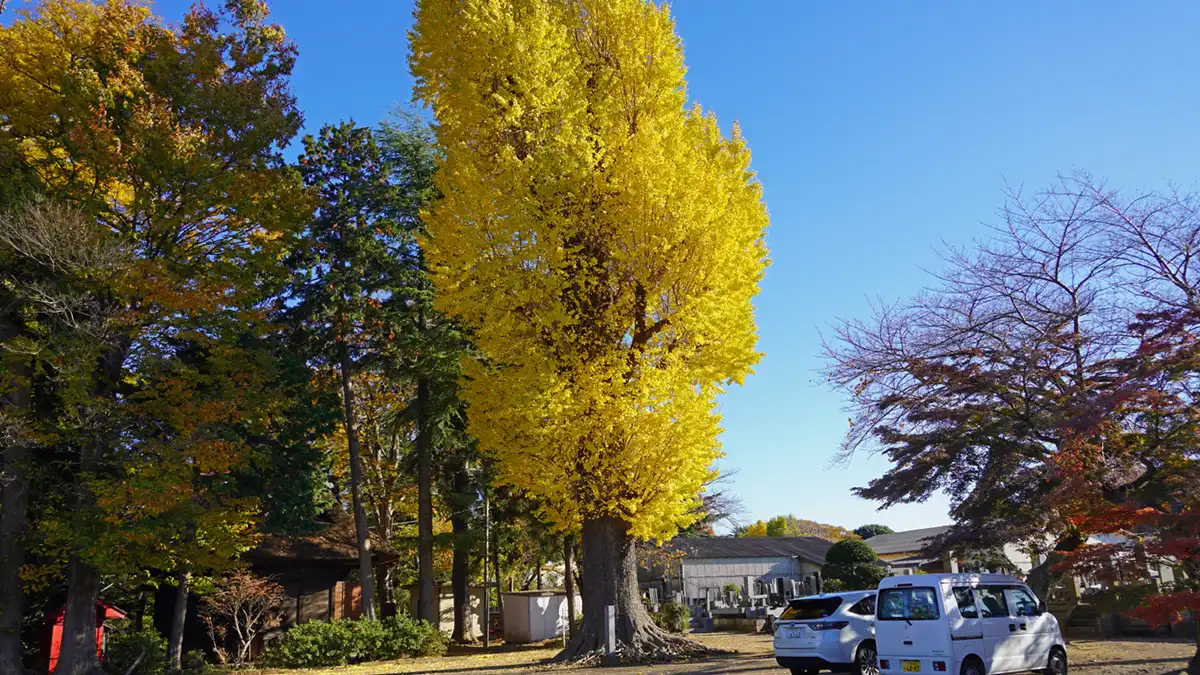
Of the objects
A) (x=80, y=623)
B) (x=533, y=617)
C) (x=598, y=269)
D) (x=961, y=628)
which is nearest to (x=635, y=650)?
(x=961, y=628)

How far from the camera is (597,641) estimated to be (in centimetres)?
1470

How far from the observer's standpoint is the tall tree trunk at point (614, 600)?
48.2 ft

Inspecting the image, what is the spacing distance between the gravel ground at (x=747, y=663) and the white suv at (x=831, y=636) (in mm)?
789

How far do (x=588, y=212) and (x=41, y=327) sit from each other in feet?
42.5

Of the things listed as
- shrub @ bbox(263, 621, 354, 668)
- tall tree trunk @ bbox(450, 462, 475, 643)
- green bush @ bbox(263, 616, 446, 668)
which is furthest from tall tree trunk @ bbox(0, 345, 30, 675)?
tall tree trunk @ bbox(450, 462, 475, 643)

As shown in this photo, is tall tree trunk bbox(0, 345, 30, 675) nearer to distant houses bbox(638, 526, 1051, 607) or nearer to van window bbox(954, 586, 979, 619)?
van window bbox(954, 586, 979, 619)

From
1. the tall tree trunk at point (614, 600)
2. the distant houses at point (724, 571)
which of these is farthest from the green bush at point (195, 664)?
the distant houses at point (724, 571)

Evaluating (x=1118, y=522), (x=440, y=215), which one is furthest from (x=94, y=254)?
(x=1118, y=522)

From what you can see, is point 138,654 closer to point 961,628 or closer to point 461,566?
point 461,566

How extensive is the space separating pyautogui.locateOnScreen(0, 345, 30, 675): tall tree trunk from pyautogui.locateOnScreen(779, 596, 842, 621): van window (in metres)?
15.4

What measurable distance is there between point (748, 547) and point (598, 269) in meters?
28.2

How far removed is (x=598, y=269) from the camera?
47.7 feet

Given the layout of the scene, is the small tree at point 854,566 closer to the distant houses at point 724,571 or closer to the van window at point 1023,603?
the distant houses at point 724,571

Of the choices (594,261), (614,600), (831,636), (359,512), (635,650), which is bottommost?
(635,650)
